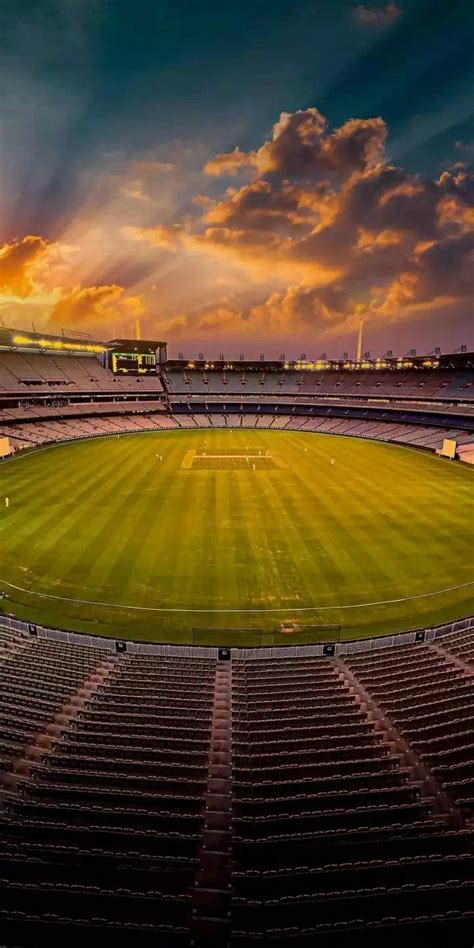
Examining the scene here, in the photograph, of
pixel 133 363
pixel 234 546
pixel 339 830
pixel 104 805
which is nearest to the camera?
pixel 339 830

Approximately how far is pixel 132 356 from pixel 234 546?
8306cm

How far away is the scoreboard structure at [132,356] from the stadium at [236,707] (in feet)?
194

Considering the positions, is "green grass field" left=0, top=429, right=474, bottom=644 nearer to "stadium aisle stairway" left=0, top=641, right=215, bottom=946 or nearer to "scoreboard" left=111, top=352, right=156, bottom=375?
"stadium aisle stairway" left=0, top=641, right=215, bottom=946

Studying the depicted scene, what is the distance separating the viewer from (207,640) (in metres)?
20.2

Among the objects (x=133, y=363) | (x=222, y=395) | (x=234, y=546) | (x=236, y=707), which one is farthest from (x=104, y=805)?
(x=133, y=363)

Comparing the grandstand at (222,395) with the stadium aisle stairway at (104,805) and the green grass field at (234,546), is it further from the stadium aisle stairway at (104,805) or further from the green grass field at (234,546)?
the stadium aisle stairway at (104,805)

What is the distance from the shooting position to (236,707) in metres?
14.0

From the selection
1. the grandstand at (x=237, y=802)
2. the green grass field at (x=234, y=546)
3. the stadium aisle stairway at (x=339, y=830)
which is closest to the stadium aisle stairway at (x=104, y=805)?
the grandstand at (x=237, y=802)

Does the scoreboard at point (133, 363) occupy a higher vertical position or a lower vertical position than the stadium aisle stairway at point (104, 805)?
higher

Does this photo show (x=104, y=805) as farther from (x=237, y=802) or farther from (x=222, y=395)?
(x=222, y=395)

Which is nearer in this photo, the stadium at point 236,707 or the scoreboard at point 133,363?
the stadium at point 236,707

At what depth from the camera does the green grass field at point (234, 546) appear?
2223 cm

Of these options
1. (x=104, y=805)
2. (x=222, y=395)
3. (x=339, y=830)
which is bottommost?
(x=104, y=805)

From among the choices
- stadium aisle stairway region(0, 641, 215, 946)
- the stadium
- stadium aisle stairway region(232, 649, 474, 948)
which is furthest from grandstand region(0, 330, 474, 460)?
stadium aisle stairway region(0, 641, 215, 946)
